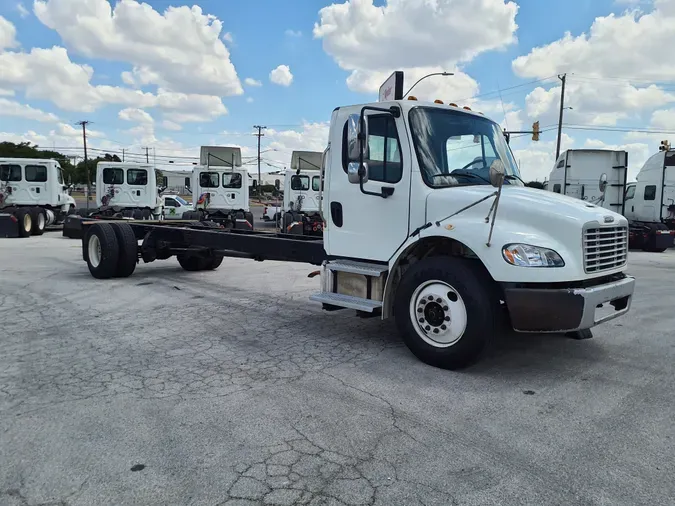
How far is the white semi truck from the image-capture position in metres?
20.4

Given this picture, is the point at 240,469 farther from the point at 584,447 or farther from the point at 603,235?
the point at 603,235

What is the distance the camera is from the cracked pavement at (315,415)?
294 cm

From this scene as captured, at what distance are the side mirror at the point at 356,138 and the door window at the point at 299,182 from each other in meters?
16.7

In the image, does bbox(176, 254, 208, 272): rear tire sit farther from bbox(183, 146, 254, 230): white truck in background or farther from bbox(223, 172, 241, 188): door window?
bbox(223, 172, 241, 188): door window

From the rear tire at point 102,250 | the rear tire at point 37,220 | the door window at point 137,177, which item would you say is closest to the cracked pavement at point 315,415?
the rear tire at point 102,250

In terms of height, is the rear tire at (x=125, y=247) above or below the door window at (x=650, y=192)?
below

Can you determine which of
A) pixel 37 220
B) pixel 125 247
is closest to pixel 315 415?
pixel 125 247

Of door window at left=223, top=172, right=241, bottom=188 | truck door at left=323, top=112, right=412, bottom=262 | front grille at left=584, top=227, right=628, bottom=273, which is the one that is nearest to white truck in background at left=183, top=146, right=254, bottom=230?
door window at left=223, top=172, right=241, bottom=188

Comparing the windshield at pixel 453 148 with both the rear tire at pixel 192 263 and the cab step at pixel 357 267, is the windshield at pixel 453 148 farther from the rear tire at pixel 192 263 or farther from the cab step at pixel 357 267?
the rear tire at pixel 192 263

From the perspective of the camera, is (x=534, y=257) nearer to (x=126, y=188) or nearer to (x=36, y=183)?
(x=126, y=188)

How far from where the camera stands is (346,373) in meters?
4.82

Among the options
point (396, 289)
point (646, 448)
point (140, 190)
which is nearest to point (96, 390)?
point (396, 289)

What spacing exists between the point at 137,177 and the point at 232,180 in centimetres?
423

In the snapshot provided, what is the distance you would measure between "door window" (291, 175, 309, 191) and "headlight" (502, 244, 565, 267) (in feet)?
59.6
